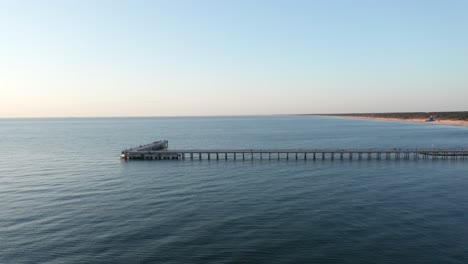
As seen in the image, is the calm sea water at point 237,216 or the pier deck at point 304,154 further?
the pier deck at point 304,154

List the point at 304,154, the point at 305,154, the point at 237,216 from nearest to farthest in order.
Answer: the point at 237,216
the point at 305,154
the point at 304,154

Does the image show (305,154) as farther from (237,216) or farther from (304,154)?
(237,216)

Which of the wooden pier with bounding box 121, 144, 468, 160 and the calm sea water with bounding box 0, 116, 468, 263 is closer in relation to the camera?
the calm sea water with bounding box 0, 116, 468, 263

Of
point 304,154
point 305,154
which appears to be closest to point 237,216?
point 305,154

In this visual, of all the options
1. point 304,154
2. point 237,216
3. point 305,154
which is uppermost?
point 305,154

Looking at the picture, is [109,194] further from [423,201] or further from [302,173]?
[423,201]

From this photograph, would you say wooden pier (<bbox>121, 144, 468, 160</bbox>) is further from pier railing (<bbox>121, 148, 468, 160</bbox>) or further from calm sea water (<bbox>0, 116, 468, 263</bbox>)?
calm sea water (<bbox>0, 116, 468, 263</bbox>)

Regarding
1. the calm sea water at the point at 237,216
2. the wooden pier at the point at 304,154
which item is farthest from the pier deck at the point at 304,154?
the calm sea water at the point at 237,216

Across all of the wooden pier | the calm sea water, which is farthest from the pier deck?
the calm sea water

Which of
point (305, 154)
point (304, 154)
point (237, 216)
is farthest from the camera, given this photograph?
point (304, 154)

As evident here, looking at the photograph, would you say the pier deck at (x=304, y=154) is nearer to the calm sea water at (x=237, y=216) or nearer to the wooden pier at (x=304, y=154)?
the wooden pier at (x=304, y=154)

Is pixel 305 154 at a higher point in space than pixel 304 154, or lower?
higher
